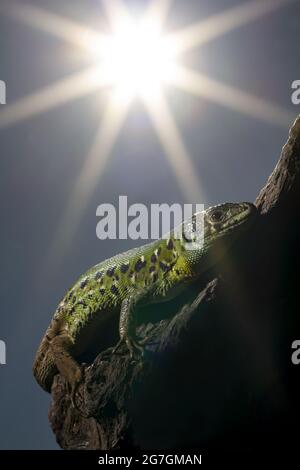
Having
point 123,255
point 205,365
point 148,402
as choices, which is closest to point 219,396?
point 205,365

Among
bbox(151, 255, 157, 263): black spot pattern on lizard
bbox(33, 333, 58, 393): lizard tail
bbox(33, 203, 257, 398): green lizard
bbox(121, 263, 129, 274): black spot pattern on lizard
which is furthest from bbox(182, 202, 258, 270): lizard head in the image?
bbox(33, 333, 58, 393): lizard tail

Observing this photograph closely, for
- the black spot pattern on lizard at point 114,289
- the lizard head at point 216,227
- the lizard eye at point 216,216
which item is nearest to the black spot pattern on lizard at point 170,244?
the lizard head at point 216,227

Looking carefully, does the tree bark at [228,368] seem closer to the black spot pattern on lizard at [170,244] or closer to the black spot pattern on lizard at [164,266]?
the black spot pattern on lizard at [164,266]

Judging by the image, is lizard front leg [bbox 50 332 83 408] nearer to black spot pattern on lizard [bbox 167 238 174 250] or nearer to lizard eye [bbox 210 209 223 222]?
black spot pattern on lizard [bbox 167 238 174 250]

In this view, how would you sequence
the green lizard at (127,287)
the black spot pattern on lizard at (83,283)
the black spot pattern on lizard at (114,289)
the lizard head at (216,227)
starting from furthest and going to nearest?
the black spot pattern on lizard at (83,283), the black spot pattern on lizard at (114,289), the green lizard at (127,287), the lizard head at (216,227)

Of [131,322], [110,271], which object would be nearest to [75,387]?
[131,322]

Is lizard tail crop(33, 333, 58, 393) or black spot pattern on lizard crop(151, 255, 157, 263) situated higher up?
black spot pattern on lizard crop(151, 255, 157, 263)

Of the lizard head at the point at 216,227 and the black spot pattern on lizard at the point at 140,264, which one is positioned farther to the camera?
the black spot pattern on lizard at the point at 140,264
